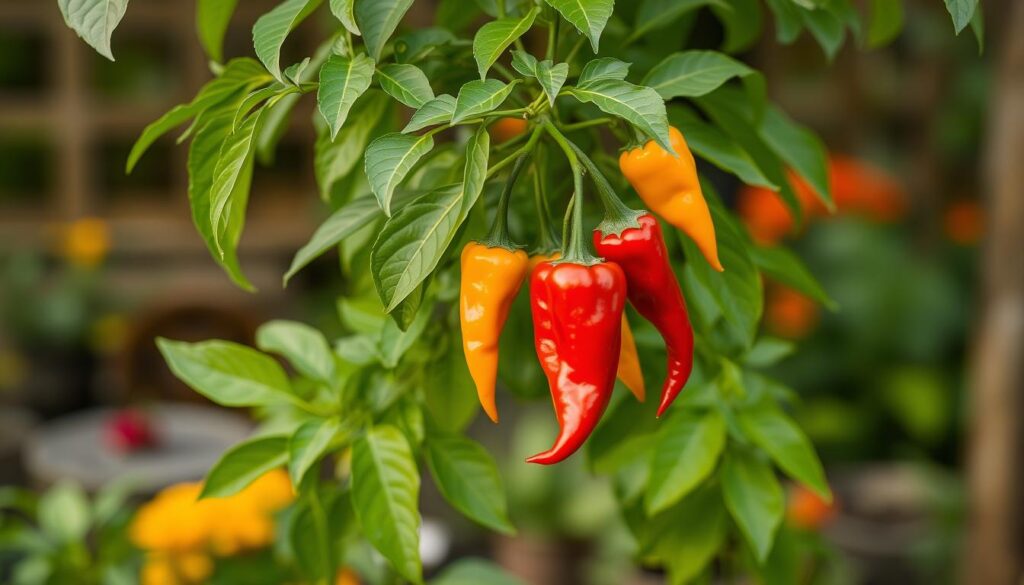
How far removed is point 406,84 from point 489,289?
131mm

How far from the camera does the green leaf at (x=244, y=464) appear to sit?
85 centimetres

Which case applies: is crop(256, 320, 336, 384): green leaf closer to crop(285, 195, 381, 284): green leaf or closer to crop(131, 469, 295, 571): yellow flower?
crop(285, 195, 381, 284): green leaf

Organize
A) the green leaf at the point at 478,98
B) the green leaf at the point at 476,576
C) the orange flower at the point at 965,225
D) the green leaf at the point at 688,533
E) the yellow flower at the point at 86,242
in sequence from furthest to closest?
the orange flower at the point at 965,225 → the yellow flower at the point at 86,242 → the green leaf at the point at 476,576 → the green leaf at the point at 688,533 → the green leaf at the point at 478,98

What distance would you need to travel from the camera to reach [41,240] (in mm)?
3703

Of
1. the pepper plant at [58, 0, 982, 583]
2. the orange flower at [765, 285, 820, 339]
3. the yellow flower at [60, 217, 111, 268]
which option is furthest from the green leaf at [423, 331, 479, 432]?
the yellow flower at [60, 217, 111, 268]

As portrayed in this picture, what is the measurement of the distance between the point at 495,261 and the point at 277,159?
11.4 feet

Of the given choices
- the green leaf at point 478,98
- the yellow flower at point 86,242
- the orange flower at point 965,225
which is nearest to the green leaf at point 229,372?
the green leaf at point 478,98

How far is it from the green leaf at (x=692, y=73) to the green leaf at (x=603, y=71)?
0.10m

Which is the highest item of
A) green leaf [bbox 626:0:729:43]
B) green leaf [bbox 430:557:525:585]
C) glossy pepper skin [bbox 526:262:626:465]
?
green leaf [bbox 626:0:729:43]

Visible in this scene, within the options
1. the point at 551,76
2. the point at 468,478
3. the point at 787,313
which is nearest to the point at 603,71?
the point at 551,76

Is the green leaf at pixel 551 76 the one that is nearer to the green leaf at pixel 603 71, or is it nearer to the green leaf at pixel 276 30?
the green leaf at pixel 603 71

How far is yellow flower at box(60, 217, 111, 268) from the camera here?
3.49 meters

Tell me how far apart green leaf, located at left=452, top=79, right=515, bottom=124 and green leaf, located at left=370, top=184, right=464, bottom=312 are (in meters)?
0.06

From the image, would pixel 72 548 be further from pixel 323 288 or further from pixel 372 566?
pixel 323 288
